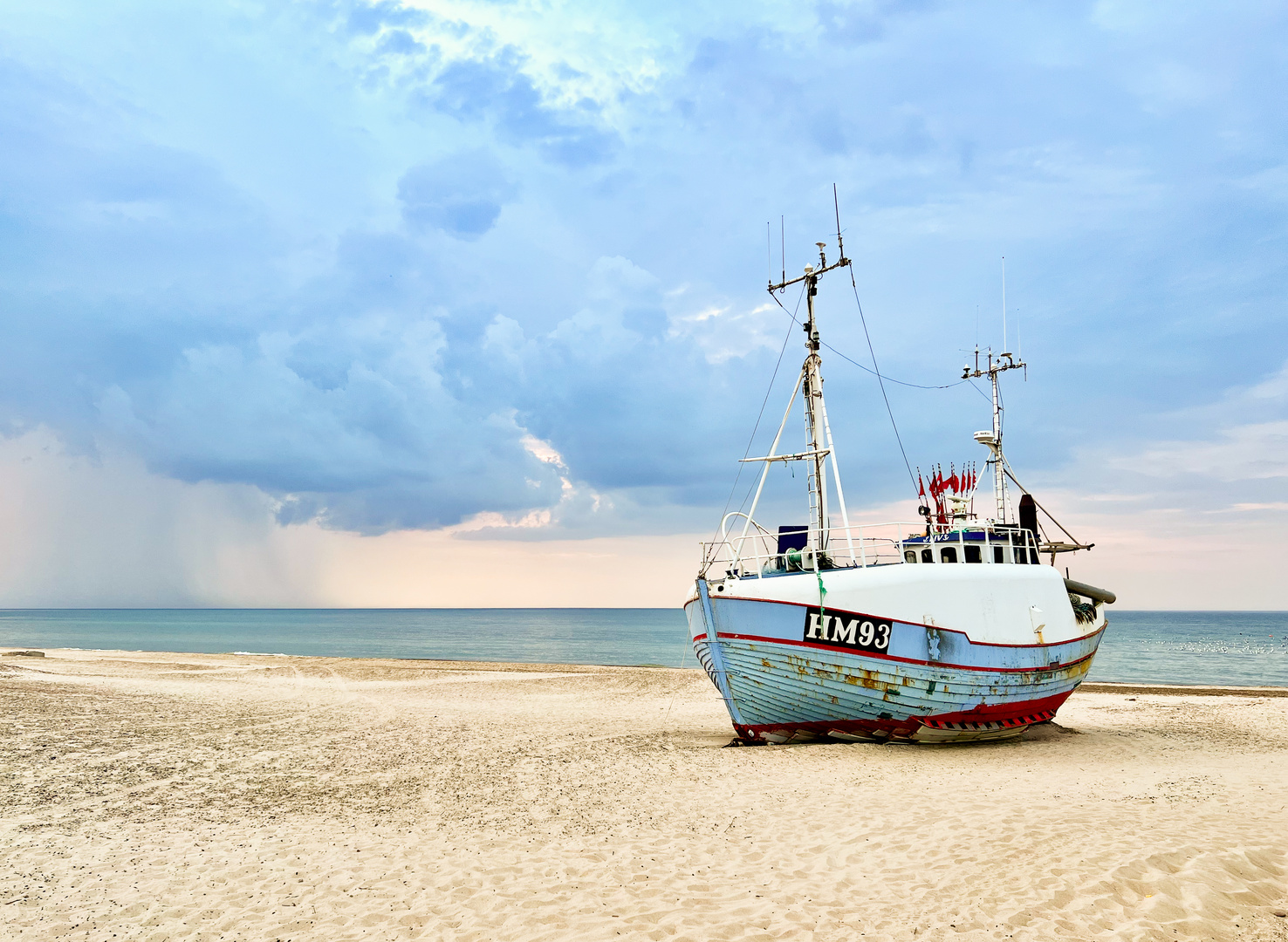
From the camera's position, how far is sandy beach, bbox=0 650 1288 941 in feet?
23.8

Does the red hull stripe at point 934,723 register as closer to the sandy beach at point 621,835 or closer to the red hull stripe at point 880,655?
the sandy beach at point 621,835

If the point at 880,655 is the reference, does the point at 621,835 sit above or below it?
below

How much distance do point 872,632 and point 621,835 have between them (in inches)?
285

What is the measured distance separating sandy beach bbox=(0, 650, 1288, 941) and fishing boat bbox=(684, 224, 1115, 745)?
2.81 ft

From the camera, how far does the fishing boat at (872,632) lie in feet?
49.5

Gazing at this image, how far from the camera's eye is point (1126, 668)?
57.4 meters

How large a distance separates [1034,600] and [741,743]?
7.57m

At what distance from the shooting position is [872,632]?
15031 mm

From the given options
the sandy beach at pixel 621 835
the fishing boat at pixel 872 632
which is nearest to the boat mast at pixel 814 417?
the fishing boat at pixel 872 632

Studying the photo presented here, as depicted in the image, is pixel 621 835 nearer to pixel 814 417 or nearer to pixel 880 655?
pixel 880 655

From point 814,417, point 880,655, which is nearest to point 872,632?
point 880,655

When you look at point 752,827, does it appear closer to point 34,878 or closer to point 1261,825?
point 1261,825

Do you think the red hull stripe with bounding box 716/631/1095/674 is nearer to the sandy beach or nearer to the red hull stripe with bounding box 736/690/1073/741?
the red hull stripe with bounding box 736/690/1073/741

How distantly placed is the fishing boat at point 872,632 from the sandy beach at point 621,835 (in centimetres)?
86
